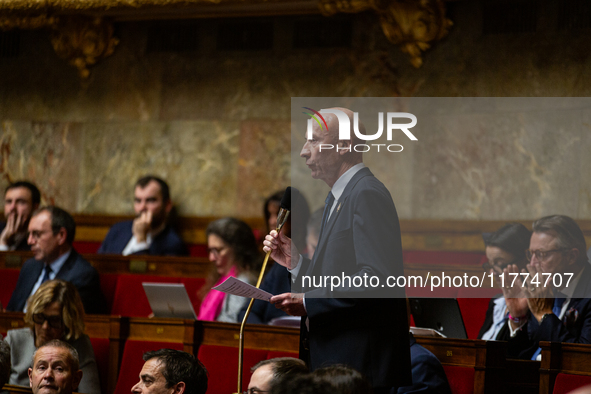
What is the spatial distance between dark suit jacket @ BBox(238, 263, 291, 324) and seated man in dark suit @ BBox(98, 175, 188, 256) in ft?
3.86

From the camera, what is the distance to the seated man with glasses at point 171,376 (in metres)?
2.19

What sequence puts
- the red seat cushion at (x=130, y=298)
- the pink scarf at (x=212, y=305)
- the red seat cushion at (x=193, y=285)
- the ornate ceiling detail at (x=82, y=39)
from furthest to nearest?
the ornate ceiling detail at (x=82, y=39) → the red seat cushion at (x=193, y=285) → the red seat cushion at (x=130, y=298) → the pink scarf at (x=212, y=305)

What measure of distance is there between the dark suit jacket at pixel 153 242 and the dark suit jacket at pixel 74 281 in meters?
0.80

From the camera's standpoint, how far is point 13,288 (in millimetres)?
4125

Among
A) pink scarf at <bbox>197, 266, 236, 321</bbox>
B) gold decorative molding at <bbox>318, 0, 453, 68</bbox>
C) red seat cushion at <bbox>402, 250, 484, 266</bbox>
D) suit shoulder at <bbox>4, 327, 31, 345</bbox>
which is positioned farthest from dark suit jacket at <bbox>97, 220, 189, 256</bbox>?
red seat cushion at <bbox>402, 250, 484, 266</bbox>

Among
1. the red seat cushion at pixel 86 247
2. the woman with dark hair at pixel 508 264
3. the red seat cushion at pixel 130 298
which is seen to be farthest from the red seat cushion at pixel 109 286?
the woman with dark hair at pixel 508 264

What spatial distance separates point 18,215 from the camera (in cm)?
465

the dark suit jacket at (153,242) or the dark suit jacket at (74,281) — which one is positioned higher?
the dark suit jacket at (153,242)

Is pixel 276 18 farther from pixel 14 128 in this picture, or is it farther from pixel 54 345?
pixel 54 345

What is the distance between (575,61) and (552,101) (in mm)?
1810

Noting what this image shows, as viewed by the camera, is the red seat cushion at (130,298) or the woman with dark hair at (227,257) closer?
the woman with dark hair at (227,257)

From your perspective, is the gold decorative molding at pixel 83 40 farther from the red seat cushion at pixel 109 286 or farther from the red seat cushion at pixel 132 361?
the red seat cushion at pixel 132 361

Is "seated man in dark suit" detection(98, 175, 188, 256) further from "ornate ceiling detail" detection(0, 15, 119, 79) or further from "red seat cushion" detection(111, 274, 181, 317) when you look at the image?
"ornate ceiling detail" detection(0, 15, 119, 79)

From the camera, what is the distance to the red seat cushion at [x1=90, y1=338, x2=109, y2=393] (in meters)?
3.12
